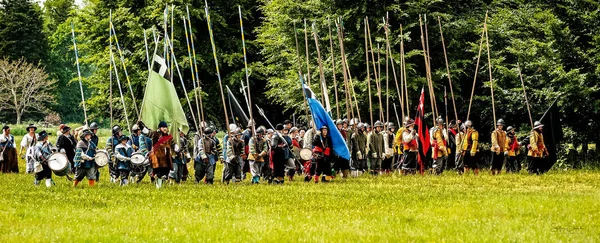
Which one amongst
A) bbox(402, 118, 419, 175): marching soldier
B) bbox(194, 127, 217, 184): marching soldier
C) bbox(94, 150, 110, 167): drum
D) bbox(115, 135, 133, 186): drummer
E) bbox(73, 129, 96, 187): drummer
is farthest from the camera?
bbox(402, 118, 419, 175): marching soldier

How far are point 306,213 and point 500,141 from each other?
13312mm

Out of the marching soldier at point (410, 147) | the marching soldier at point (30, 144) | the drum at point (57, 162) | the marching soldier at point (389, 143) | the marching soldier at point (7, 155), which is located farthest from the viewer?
the marching soldier at point (7, 155)

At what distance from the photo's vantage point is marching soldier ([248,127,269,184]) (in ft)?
81.3

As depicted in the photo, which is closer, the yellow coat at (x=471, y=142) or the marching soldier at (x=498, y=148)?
the marching soldier at (x=498, y=148)

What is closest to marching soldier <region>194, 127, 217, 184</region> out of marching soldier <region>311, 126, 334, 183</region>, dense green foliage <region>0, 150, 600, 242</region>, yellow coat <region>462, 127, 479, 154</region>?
dense green foliage <region>0, 150, 600, 242</region>

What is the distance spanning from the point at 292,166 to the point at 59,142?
21.0ft

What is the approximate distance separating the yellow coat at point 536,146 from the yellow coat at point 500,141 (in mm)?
864

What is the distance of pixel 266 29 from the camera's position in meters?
44.0

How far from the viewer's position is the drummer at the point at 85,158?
23.2 metres

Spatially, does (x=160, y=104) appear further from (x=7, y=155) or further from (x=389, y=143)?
(x=7, y=155)

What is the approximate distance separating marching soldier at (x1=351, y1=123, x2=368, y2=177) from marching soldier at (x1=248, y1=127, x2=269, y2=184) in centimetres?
454

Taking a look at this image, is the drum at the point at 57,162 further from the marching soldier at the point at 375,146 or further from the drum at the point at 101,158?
the marching soldier at the point at 375,146

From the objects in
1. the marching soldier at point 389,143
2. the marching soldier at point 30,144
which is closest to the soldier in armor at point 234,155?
the marching soldier at point 389,143

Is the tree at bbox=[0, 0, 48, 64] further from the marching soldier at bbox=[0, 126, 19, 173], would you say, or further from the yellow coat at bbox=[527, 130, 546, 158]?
the yellow coat at bbox=[527, 130, 546, 158]
